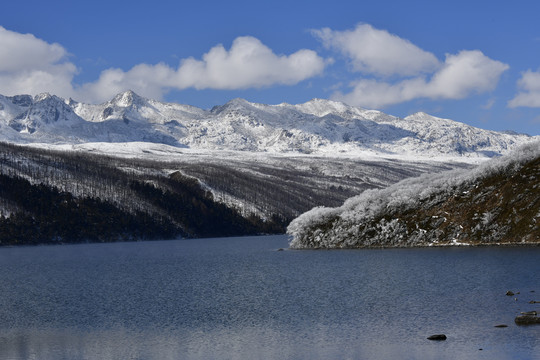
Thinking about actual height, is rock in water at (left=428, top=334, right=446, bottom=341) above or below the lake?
above

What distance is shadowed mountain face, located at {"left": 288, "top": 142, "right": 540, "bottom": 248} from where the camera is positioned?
446 feet

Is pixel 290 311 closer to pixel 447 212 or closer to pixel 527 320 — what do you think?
Result: pixel 527 320

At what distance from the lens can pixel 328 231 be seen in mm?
167625

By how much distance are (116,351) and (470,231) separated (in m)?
103

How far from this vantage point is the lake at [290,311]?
175 feet

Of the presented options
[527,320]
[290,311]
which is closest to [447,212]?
[290,311]

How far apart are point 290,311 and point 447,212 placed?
277ft

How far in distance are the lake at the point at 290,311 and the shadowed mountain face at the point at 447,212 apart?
15.1 m

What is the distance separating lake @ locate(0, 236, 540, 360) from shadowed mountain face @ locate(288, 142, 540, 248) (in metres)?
15.1

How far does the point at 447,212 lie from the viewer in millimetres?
146375

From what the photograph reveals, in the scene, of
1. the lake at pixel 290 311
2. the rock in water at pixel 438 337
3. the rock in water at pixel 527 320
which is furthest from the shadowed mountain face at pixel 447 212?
the rock in water at pixel 438 337

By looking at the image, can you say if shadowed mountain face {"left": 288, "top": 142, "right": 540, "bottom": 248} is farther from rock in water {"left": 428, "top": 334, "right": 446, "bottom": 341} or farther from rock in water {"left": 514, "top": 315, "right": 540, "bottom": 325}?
rock in water {"left": 428, "top": 334, "right": 446, "bottom": 341}

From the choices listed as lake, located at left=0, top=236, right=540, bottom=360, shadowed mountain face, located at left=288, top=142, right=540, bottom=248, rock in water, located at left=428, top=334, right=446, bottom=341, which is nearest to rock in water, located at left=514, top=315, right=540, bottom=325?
lake, located at left=0, top=236, right=540, bottom=360

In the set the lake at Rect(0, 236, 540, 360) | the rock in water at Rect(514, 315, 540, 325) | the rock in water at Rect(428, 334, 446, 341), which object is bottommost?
the lake at Rect(0, 236, 540, 360)
